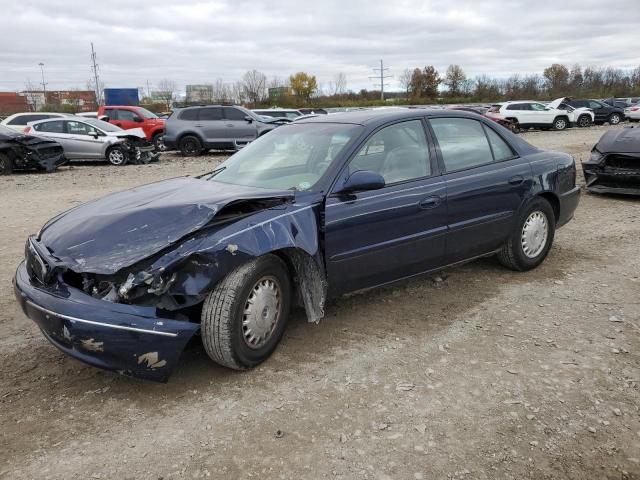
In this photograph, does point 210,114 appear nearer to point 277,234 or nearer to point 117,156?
point 117,156

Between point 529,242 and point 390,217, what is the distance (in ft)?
6.13

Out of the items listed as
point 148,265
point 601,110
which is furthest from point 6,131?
point 601,110

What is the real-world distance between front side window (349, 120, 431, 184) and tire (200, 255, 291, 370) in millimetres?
1018

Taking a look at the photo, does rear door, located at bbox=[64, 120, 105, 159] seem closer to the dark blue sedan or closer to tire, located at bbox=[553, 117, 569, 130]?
the dark blue sedan

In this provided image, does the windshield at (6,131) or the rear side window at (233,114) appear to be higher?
the rear side window at (233,114)

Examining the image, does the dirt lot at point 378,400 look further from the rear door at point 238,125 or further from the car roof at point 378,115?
the rear door at point 238,125

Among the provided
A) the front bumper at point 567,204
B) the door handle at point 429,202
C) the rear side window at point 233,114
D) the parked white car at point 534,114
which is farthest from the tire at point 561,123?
the door handle at point 429,202

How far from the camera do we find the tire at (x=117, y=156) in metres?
15.4

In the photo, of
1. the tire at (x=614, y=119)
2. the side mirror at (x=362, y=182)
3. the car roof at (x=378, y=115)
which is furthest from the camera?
the tire at (x=614, y=119)

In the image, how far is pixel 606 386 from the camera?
3.08m

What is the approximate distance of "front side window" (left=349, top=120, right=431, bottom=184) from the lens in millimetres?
3881

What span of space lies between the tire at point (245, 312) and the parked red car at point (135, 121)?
17460mm

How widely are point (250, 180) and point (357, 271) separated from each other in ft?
3.52

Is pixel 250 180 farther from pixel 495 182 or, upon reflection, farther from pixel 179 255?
pixel 495 182
